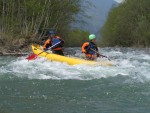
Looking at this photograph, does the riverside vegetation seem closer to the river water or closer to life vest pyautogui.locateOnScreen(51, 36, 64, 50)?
life vest pyautogui.locateOnScreen(51, 36, 64, 50)

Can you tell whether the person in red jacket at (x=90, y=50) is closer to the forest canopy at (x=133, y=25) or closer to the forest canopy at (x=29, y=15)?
the forest canopy at (x=29, y=15)

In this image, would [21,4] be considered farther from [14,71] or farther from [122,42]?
[122,42]

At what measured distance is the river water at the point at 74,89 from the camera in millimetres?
7375

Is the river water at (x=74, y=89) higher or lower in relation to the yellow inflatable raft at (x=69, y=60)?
lower

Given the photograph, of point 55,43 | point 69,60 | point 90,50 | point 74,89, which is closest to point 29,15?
point 55,43

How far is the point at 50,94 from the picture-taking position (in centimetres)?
855

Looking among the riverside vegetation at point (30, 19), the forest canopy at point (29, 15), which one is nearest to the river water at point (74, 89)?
the riverside vegetation at point (30, 19)

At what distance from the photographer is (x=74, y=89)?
9.20 m

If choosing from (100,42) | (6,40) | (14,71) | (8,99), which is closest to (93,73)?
(14,71)

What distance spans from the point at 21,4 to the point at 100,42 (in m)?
39.1

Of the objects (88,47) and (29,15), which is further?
(29,15)

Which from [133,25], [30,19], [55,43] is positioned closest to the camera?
[55,43]

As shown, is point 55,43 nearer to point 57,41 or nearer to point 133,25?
point 57,41

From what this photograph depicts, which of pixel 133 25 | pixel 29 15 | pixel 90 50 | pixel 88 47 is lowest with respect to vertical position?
pixel 90 50
